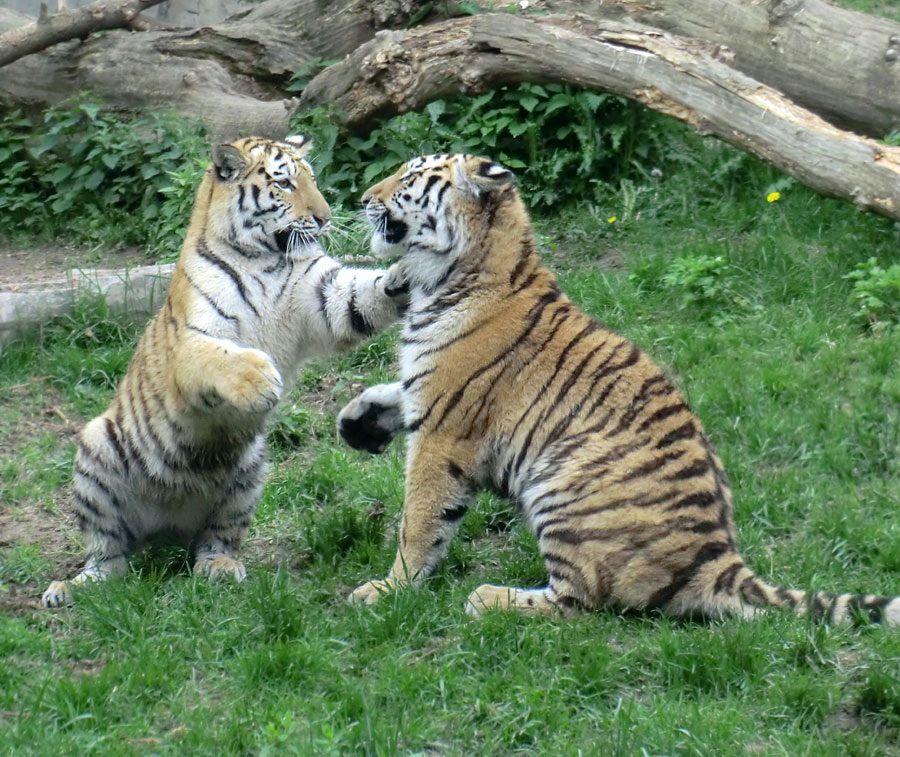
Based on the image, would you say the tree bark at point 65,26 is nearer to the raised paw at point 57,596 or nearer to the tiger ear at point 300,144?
the tiger ear at point 300,144

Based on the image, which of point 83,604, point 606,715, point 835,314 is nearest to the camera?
point 606,715

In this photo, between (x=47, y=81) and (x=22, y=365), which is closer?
(x=22, y=365)

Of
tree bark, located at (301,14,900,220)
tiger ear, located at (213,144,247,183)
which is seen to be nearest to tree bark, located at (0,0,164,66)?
tree bark, located at (301,14,900,220)

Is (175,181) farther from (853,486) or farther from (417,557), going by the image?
(853,486)

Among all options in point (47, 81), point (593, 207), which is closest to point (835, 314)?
point (593, 207)

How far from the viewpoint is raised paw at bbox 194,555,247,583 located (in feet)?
16.8

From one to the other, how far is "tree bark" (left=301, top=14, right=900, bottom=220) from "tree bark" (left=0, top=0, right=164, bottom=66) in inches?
77.2

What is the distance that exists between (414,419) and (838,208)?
3729mm

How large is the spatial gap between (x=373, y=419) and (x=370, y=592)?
93 centimetres

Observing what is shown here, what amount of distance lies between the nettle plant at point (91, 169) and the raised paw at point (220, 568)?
3.87 m

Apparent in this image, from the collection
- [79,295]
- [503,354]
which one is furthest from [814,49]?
[79,295]

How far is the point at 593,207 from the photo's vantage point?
8.22 m

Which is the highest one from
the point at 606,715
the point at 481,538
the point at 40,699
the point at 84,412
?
the point at 606,715

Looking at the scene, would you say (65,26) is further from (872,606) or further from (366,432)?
(872,606)
